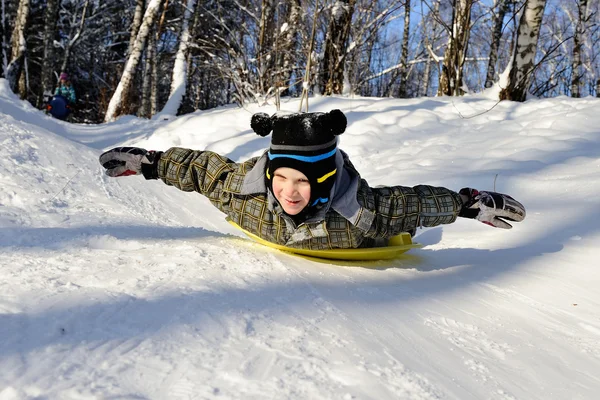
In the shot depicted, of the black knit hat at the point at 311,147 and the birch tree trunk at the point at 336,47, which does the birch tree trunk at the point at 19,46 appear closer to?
the birch tree trunk at the point at 336,47

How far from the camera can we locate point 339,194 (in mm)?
2006

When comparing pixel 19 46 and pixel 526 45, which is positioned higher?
pixel 19 46

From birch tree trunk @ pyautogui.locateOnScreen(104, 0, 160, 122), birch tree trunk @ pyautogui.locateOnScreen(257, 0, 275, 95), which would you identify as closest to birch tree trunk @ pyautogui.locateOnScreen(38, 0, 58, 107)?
birch tree trunk @ pyautogui.locateOnScreen(104, 0, 160, 122)

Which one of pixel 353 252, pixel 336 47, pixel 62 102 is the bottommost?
pixel 353 252

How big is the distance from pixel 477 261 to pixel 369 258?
0.52 m

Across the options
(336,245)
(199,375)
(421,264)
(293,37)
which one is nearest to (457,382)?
(199,375)

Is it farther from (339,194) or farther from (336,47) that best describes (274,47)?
(339,194)

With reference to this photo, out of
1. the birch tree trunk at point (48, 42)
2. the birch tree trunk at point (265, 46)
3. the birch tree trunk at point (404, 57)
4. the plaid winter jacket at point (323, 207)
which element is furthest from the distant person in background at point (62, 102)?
the plaid winter jacket at point (323, 207)

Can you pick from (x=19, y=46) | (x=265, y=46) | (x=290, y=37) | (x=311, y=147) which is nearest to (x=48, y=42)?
(x=19, y=46)

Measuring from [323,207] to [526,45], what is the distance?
5.41m

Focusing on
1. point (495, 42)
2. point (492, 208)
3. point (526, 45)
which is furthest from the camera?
point (495, 42)

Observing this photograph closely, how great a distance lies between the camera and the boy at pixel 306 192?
1.89m

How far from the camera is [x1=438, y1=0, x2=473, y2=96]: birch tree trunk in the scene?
6551 millimetres

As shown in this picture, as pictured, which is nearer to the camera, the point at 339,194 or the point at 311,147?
the point at 311,147
